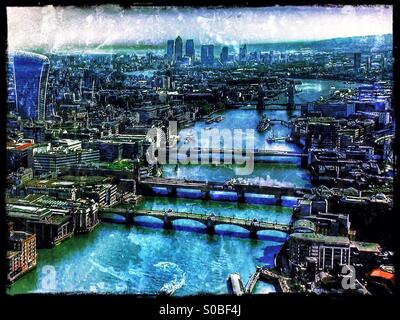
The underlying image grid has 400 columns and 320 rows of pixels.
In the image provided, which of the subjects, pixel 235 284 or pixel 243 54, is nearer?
pixel 235 284

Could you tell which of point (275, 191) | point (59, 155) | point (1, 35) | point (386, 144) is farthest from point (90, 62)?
point (386, 144)

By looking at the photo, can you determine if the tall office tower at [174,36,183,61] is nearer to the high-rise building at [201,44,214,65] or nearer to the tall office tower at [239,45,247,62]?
the high-rise building at [201,44,214,65]

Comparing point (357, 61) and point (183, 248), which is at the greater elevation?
point (357, 61)

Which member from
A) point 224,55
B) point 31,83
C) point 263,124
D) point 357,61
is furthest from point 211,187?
point 31,83

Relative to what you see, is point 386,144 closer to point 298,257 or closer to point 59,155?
point 298,257

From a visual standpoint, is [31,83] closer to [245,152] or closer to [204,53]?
[204,53]

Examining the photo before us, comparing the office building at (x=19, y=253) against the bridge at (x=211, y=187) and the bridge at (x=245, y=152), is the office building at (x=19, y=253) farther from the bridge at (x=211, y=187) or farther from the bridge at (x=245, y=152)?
the bridge at (x=245, y=152)
